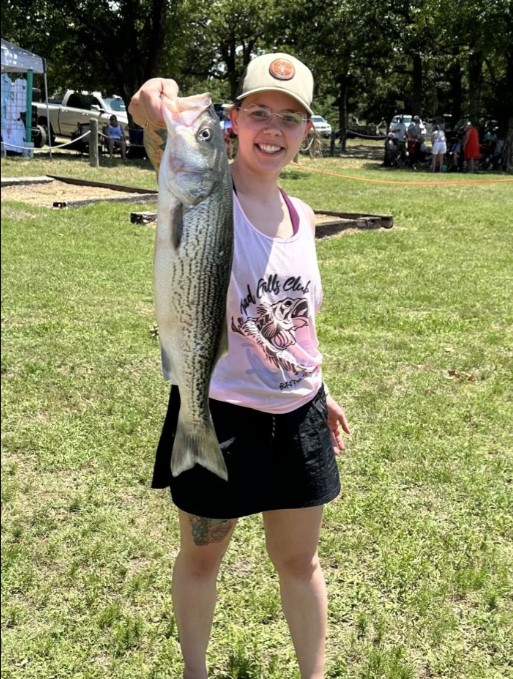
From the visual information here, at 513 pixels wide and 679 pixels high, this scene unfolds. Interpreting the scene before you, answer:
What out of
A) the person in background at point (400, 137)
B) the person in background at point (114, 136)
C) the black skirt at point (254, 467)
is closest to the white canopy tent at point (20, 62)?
the person in background at point (114, 136)

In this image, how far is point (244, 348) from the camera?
77.9 inches

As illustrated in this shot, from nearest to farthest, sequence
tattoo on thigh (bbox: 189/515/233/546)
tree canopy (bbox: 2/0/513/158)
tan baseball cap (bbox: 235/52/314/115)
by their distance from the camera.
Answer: tan baseball cap (bbox: 235/52/314/115) < tattoo on thigh (bbox: 189/515/233/546) < tree canopy (bbox: 2/0/513/158)

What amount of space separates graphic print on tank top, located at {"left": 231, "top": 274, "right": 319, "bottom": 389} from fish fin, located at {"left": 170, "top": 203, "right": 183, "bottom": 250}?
0.37 metres

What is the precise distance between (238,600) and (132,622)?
1.47ft

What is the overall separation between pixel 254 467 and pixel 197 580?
1.47 ft

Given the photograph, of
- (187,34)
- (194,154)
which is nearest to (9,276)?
(194,154)

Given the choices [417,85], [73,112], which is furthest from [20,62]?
[417,85]

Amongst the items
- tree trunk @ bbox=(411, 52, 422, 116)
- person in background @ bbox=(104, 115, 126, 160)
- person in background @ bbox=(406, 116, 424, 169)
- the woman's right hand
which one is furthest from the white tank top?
tree trunk @ bbox=(411, 52, 422, 116)

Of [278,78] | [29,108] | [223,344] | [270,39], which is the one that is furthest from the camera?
[270,39]

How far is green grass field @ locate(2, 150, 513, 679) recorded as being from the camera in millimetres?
2725

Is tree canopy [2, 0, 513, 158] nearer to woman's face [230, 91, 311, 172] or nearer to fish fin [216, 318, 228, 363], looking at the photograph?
woman's face [230, 91, 311, 172]

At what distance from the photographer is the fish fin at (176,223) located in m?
1.62

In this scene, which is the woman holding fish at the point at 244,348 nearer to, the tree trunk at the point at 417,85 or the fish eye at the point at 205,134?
the fish eye at the point at 205,134

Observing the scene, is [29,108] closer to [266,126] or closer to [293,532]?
[266,126]
